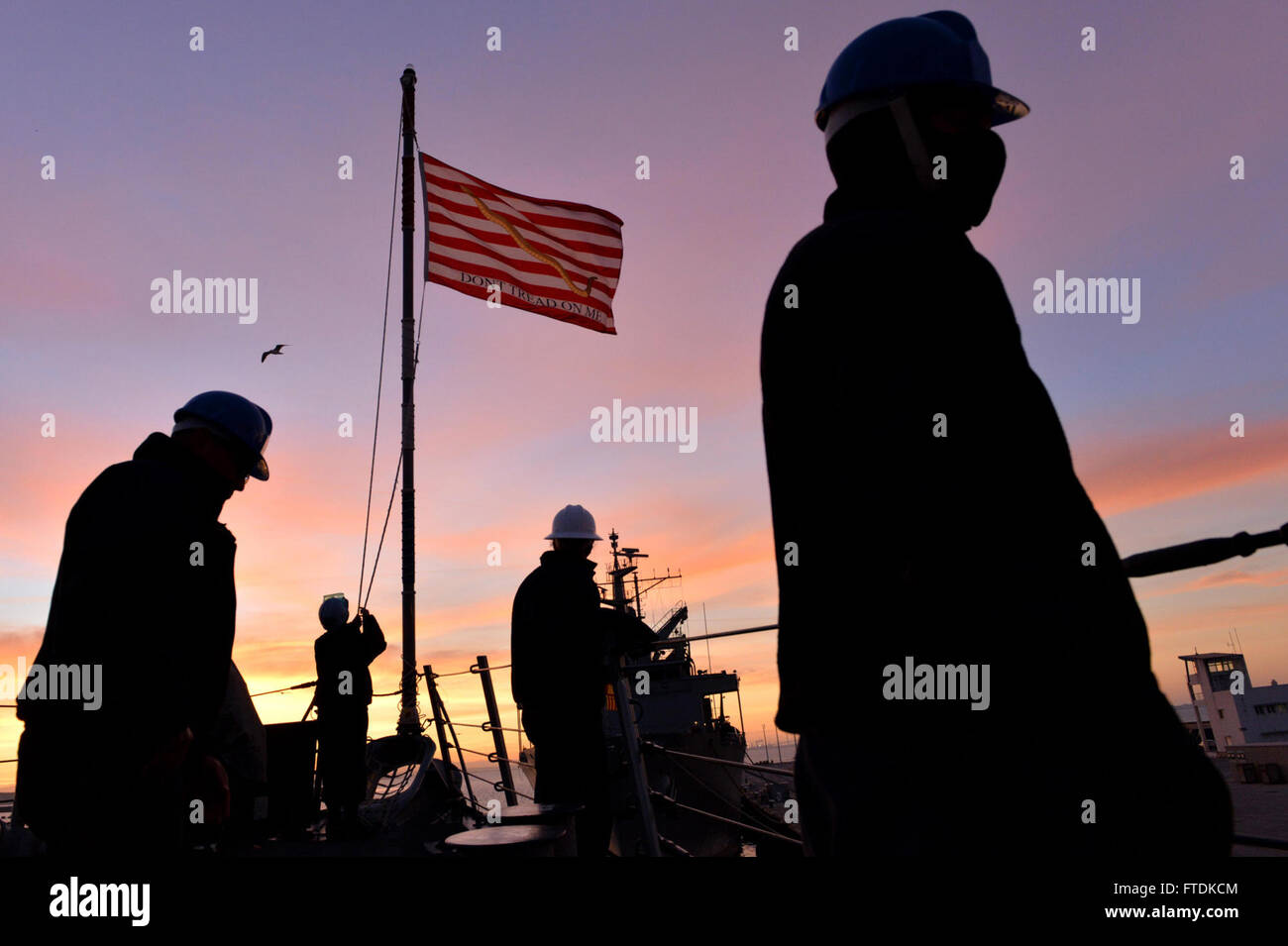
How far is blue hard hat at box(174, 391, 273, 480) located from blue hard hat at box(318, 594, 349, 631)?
22.7 feet

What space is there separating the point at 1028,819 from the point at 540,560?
4942 millimetres

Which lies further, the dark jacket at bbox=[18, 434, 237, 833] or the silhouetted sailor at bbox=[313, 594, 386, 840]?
the silhouetted sailor at bbox=[313, 594, 386, 840]

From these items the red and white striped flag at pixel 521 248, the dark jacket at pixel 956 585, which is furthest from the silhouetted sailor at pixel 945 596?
the red and white striped flag at pixel 521 248

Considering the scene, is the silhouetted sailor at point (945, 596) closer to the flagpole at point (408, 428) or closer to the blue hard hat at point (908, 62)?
the blue hard hat at point (908, 62)

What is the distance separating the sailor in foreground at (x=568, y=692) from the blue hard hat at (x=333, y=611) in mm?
4923

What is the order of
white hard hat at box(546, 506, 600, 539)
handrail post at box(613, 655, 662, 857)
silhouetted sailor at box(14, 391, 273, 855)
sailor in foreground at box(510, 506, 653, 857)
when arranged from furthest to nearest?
1. white hard hat at box(546, 506, 600, 539)
2. sailor in foreground at box(510, 506, 653, 857)
3. handrail post at box(613, 655, 662, 857)
4. silhouetted sailor at box(14, 391, 273, 855)

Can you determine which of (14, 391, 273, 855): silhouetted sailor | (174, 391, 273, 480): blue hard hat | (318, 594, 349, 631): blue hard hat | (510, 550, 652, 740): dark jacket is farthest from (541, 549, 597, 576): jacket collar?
(318, 594, 349, 631): blue hard hat

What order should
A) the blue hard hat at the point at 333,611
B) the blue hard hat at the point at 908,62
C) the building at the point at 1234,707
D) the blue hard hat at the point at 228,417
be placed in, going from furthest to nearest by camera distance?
the building at the point at 1234,707 → the blue hard hat at the point at 333,611 → the blue hard hat at the point at 228,417 → the blue hard hat at the point at 908,62

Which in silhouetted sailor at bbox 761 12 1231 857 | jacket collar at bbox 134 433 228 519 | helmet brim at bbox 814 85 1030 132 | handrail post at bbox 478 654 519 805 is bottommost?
handrail post at bbox 478 654 519 805

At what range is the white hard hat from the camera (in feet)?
20.2

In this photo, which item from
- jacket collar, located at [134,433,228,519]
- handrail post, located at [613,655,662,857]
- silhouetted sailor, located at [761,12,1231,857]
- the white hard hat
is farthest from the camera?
the white hard hat

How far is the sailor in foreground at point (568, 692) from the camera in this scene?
17.3ft

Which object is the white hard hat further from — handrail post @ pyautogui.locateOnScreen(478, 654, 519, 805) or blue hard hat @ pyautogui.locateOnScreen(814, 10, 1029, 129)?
blue hard hat @ pyautogui.locateOnScreen(814, 10, 1029, 129)
